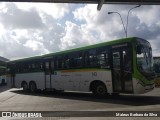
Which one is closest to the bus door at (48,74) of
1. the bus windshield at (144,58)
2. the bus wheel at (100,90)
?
the bus wheel at (100,90)

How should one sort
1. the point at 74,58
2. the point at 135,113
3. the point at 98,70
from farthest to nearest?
the point at 74,58 → the point at 98,70 → the point at 135,113

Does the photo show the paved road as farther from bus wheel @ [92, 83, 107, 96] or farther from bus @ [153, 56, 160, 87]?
bus @ [153, 56, 160, 87]

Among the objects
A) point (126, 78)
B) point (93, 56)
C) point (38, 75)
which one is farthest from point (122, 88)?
point (38, 75)

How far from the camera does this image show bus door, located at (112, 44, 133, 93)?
15458 mm

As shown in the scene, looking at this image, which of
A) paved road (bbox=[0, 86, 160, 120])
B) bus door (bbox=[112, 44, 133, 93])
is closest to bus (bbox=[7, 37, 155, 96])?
bus door (bbox=[112, 44, 133, 93])

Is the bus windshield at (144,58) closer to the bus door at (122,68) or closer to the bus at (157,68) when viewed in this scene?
the bus door at (122,68)

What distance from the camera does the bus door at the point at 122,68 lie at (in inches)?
609

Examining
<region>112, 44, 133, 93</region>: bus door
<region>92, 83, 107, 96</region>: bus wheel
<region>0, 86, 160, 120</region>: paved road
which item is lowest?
<region>0, 86, 160, 120</region>: paved road

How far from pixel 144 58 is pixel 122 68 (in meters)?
1.27

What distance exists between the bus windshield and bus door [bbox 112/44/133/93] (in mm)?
496

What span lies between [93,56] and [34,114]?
663 centimetres

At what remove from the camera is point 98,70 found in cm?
1738

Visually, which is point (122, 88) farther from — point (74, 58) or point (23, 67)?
point (23, 67)

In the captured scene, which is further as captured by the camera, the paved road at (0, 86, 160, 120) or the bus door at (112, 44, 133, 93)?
the bus door at (112, 44, 133, 93)
